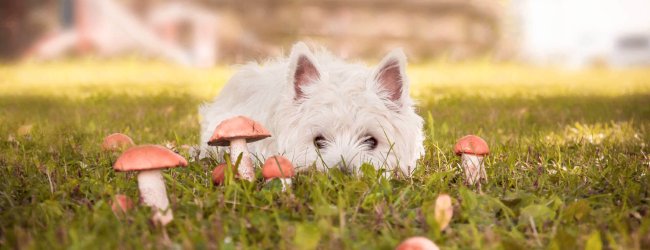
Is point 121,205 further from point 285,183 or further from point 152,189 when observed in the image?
point 285,183

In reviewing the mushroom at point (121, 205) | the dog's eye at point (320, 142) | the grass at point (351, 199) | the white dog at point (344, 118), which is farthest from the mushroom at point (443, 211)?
the mushroom at point (121, 205)

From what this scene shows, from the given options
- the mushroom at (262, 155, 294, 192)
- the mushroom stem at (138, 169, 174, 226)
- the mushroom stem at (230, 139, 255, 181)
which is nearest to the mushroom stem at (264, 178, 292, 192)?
the mushroom at (262, 155, 294, 192)

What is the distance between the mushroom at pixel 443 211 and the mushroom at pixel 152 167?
106cm

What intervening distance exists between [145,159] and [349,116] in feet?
4.71

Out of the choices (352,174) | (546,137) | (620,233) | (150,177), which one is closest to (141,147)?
(150,177)

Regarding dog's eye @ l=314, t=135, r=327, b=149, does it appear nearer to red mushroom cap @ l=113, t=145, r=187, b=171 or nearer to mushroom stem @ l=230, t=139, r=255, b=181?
mushroom stem @ l=230, t=139, r=255, b=181

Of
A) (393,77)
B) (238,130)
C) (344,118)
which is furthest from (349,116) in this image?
(238,130)

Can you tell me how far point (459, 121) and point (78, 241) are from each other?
4.63 metres

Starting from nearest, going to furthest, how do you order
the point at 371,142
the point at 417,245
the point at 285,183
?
the point at 417,245
the point at 285,183
the point at 371,142

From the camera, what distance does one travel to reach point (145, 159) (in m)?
2.62

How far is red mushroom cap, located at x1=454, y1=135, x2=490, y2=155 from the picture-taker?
3.38 metres

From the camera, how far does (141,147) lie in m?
2.65

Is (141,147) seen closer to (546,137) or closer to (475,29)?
(546,137)

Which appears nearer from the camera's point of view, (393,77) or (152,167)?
(152,167)
